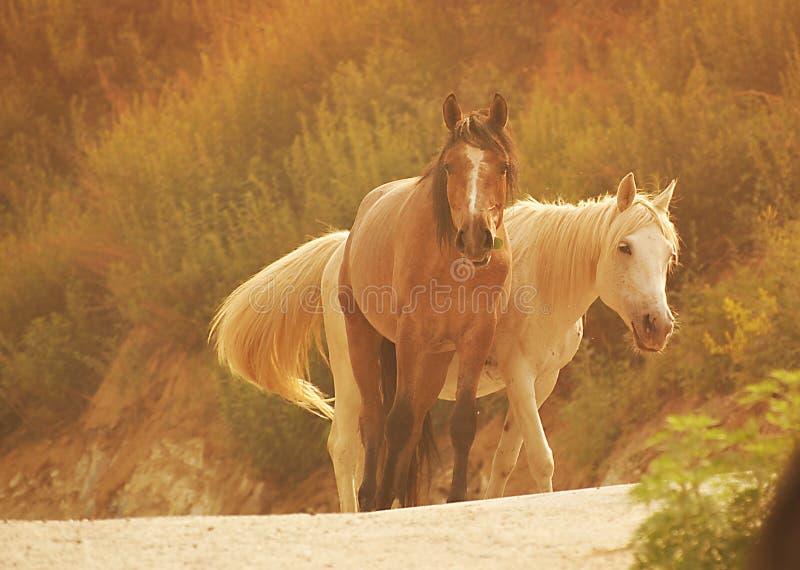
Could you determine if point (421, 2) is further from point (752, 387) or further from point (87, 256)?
point (752, 387)

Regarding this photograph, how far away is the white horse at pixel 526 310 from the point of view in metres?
6.21

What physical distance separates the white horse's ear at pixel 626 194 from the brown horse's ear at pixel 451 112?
116cm

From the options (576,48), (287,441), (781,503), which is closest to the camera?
(781,503)

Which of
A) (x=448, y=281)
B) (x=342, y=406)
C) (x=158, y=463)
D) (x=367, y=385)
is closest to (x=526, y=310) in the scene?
(x=367, y=385)

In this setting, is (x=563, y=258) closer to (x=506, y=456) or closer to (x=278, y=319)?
(x=506, y=456)

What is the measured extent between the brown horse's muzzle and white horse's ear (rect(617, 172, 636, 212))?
4.66 feet

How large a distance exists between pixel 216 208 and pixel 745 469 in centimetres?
1092

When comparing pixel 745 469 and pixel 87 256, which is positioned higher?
pixel 745 469

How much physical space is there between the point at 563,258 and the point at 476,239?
1.73 metres

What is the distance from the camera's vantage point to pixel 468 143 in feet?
17.9

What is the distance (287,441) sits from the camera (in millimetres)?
11766

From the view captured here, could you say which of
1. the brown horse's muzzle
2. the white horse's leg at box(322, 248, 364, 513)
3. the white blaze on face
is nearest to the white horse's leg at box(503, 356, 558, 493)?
the white horse's leg at box(322, 248, 364, 513)

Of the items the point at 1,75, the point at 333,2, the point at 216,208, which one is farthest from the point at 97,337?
the point at 1,75

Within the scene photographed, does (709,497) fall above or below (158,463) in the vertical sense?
above
